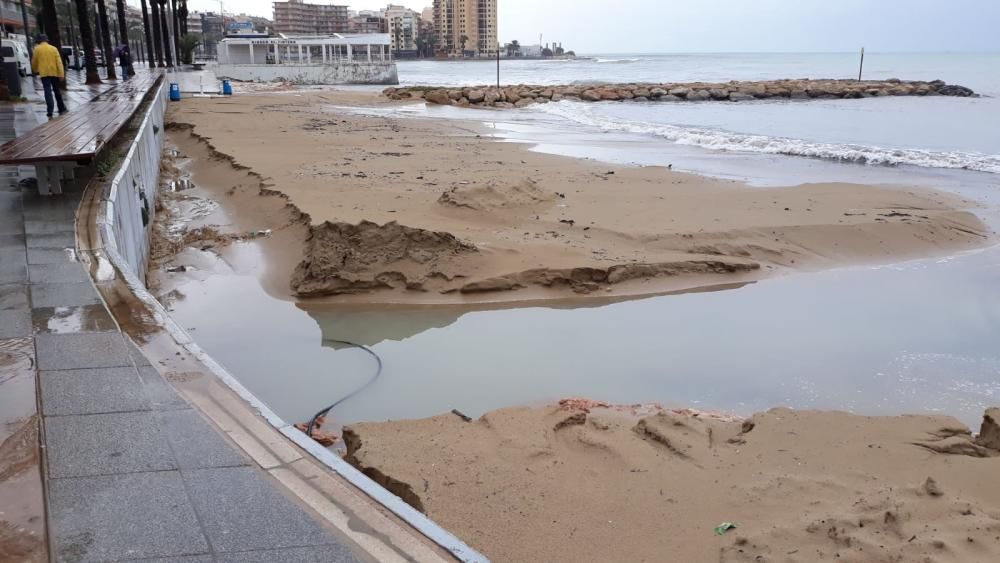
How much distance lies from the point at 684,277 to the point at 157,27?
173ft

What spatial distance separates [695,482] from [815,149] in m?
17.2

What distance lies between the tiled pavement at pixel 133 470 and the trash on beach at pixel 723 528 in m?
1.86

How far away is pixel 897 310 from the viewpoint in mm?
7074

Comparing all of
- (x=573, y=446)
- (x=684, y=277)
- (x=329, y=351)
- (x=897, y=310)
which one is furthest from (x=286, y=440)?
(x=897, y=310)

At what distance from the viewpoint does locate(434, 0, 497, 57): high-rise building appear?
6850 inches

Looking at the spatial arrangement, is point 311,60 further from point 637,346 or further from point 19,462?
point 19,462

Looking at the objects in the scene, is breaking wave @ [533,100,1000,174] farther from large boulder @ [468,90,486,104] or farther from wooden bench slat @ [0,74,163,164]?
wooden bench slat @ [0,74,163,164]

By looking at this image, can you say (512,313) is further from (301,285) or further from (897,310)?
(897,310)

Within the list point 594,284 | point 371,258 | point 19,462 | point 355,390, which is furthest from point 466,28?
point 19,462

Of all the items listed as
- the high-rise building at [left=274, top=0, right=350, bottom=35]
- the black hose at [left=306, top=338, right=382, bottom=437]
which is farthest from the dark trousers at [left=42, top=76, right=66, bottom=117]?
the high-rise building at [left=274, top=0, right=350, bottom=35]

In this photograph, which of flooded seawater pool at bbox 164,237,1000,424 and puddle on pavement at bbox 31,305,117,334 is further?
flooded seawater pool at bbox 164,237,1000,424

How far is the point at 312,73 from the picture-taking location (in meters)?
52.8

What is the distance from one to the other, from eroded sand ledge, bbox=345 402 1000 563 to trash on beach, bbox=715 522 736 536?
1.2 inches

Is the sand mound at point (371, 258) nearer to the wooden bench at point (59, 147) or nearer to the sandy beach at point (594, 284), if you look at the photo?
the sandy beach at point (594, 284)
